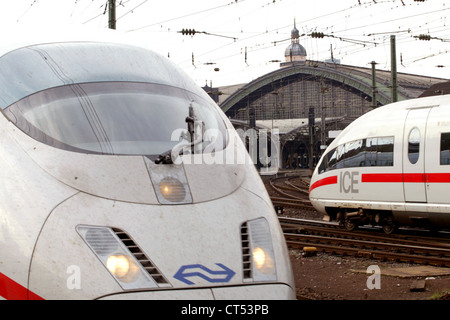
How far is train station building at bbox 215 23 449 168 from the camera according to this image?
228ft

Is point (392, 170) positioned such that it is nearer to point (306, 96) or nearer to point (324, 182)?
point (324, 182)

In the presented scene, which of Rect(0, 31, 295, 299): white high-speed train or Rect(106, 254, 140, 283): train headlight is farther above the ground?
Rect(0, 31, 295, 299): white high-speed train

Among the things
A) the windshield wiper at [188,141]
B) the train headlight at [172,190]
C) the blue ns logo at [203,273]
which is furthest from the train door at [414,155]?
the blue ns logo at [203,273]

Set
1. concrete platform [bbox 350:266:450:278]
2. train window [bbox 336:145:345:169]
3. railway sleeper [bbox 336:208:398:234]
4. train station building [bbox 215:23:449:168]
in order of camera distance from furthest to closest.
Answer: train station building [bbox 215:23:449:168] → train window [bbox 336:145:345:169] → railway sleeper [bbox 336:208:398:234] → concrete platform [bbox 350:266:450:278]

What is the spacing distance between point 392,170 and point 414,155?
0.70 m

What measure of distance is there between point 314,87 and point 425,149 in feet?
238

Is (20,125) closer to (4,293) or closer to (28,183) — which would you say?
(28,183)

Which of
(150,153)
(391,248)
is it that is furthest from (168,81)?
(391,248)

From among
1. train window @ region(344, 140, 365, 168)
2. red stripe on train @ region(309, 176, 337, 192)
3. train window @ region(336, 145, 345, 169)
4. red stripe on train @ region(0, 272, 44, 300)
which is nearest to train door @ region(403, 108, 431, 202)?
train window @ region(344, 140, 365, 168)

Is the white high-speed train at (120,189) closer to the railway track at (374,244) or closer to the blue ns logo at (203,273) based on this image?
the blue ns logo at (203,273)

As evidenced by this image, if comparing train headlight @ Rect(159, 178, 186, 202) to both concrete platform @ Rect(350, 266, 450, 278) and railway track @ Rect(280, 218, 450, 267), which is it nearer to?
concrete platform @ Rect(350, 266, 450, 278)

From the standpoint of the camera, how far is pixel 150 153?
16.3ft

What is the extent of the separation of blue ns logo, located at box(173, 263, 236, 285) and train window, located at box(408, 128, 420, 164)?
11.3 m

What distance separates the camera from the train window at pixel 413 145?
14742 millimetres
